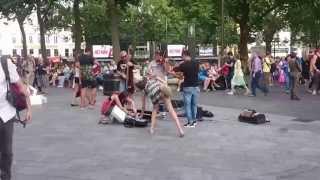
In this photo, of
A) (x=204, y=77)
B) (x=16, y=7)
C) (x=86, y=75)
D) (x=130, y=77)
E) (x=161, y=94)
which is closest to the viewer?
(x=161, y=94)

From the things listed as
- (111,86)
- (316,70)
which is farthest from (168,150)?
(316,70)

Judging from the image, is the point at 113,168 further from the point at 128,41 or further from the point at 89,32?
the point at 128,41

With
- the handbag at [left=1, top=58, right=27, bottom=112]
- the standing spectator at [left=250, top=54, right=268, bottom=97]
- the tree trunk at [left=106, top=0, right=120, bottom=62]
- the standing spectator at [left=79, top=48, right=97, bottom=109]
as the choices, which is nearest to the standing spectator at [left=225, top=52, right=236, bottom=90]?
the standing spectator at [left=250, top=54, right=268, bottom=97]

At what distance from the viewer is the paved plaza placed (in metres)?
8.76

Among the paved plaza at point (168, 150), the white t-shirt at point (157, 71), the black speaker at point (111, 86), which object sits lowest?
the paved plaza at point (168, 150)

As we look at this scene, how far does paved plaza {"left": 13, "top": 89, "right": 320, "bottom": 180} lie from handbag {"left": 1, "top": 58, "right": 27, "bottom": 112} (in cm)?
170

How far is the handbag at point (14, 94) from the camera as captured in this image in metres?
6.79

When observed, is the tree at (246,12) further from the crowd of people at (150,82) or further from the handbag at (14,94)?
the handbag at (14,94)

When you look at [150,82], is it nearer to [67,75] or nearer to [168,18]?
[67,75]

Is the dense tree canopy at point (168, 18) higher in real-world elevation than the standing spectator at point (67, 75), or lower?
higher

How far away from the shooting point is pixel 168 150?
1062 cm

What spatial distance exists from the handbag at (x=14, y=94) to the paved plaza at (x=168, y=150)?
1.70 meters

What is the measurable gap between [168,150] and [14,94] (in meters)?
4.22

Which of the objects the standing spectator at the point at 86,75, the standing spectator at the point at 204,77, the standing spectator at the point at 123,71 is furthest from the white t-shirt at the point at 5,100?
the standing spectator at the point at 204,77
